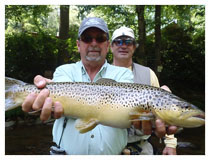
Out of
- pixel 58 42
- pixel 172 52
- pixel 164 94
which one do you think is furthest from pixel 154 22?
pixel 164 94

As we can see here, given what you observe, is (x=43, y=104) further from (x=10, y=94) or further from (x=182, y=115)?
(x=182, y=115)

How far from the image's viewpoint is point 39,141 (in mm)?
7965

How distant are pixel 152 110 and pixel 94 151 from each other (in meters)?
0.84

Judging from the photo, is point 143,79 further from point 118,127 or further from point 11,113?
point 11,113

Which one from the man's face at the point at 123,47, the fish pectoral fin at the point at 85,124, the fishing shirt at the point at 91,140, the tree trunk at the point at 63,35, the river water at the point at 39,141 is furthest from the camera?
the tree trunk at the point at 63,35

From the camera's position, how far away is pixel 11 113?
30.5 ft

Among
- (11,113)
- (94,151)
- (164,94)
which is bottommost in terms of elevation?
(11,113)

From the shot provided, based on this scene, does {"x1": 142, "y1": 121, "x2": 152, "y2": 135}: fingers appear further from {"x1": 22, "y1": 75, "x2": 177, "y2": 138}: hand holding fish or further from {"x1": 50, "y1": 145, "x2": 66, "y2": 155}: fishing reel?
{"x1": 50, "y1": 145, "x2": 66, "y2": 155}: fishing reel

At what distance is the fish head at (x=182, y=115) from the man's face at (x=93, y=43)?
1.14 metres

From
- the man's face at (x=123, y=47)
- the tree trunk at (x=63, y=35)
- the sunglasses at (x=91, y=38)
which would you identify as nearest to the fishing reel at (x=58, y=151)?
the sunglasses at (x=91, y=38)

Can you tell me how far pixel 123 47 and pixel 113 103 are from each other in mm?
1779

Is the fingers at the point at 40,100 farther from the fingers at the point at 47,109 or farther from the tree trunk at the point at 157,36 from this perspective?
the tree trunk at the point at 157,36

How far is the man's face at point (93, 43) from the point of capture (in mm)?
3018

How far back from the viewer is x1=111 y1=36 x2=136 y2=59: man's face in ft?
Answer: 13.1
